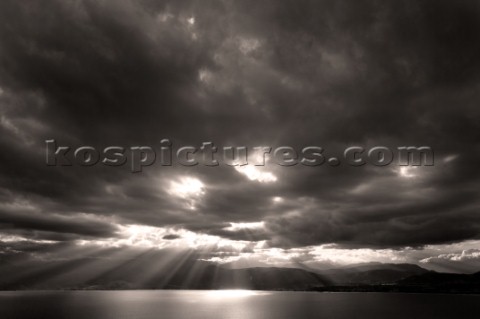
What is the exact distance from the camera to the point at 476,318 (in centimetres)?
19750

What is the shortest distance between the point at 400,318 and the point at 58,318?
706 ft

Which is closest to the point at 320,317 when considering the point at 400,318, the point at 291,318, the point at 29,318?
the point at 291,318

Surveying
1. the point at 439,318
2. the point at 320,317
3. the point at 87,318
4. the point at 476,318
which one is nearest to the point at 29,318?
the point at 87,318

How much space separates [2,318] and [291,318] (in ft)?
608

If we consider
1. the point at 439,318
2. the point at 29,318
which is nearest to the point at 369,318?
the point at 439,318

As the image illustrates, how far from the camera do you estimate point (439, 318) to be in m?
199

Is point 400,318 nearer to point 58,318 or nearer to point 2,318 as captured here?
point 58,318

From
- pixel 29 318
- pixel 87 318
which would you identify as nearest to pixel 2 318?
pixel 29 318

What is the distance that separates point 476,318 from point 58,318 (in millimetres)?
264589

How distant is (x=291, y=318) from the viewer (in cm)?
19600

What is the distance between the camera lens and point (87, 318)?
192875 millimetres

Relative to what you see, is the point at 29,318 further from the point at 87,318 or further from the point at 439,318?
the point at 439,318

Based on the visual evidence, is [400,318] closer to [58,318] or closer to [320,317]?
[320,317]

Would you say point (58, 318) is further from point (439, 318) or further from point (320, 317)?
point (439, 318)
